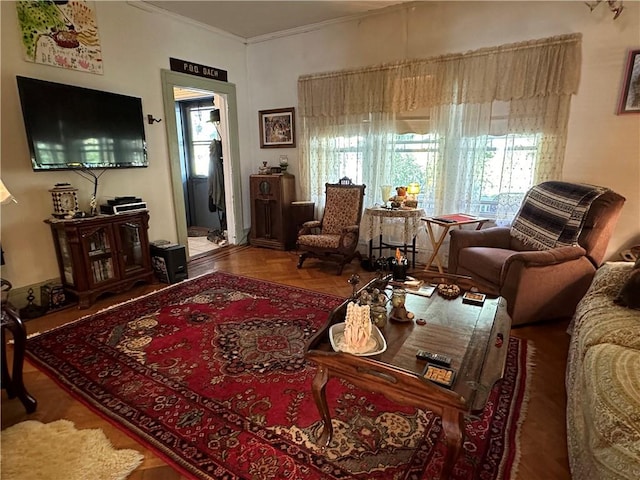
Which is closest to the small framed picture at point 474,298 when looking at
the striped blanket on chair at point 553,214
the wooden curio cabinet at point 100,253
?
the striped blanket on chair at point 553,214

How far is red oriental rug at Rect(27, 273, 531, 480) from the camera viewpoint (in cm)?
151

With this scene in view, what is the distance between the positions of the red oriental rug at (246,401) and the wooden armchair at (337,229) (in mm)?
1075

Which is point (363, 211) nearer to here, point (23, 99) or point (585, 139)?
point (585, 139)

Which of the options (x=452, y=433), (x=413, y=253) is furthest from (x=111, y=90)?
(x=452, y=433)

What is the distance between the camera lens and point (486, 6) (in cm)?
344

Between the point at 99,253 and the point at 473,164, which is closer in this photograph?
the point at 99,253

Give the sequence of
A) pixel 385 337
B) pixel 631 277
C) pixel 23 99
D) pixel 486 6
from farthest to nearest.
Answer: pixel 486 6 < pixel 23 99 < pixel 631 277 < pixel 385 337

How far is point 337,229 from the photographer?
429 cm

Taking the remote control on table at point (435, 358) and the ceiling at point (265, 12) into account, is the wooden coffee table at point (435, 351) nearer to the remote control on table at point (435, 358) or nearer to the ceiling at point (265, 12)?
the remote control on table at point (435, 358)

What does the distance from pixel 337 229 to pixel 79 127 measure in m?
2.78

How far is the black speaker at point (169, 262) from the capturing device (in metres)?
3.64

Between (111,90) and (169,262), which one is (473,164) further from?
(111,90)

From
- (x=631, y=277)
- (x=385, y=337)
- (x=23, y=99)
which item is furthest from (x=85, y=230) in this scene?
(x=631, y=277)

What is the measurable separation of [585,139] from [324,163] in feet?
9.14
